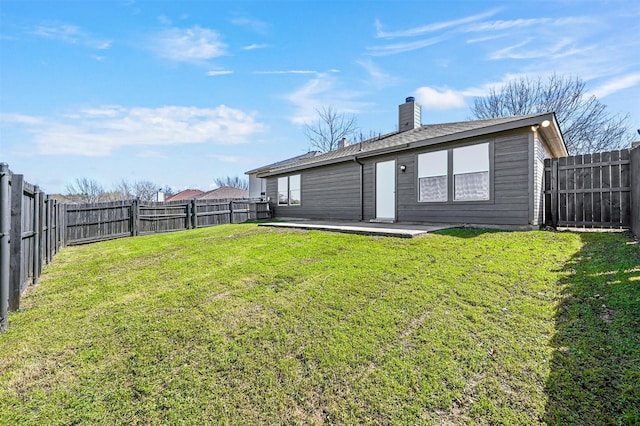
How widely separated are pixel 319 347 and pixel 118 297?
2845 millimetres

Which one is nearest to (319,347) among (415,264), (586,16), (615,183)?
(415,264)

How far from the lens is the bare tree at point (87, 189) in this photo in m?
29.0

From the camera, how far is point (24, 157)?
21.9m

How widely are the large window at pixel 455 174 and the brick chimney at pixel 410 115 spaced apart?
14.1 feet

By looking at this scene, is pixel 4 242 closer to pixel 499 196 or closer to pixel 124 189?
pixel 499 196

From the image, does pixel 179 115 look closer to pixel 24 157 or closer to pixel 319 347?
pixel 24 157

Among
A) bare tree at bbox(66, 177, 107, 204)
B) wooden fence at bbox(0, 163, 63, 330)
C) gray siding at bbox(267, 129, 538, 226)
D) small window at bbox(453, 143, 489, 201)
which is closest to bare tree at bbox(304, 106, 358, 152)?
gray siding at bbox(267, 129, 538, 226)

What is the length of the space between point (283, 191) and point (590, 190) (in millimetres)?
10529

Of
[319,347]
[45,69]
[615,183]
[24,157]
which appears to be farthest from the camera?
[24,157]

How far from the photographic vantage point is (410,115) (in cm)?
1202

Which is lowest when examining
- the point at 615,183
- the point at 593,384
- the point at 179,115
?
the point at 593,384

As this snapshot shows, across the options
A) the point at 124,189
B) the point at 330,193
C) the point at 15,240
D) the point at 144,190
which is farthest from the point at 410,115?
the point at 144,190

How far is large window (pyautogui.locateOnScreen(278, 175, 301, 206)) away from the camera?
13.0 metres

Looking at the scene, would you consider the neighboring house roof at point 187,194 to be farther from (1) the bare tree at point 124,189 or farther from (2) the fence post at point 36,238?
(2) the fence post at point 36,238
